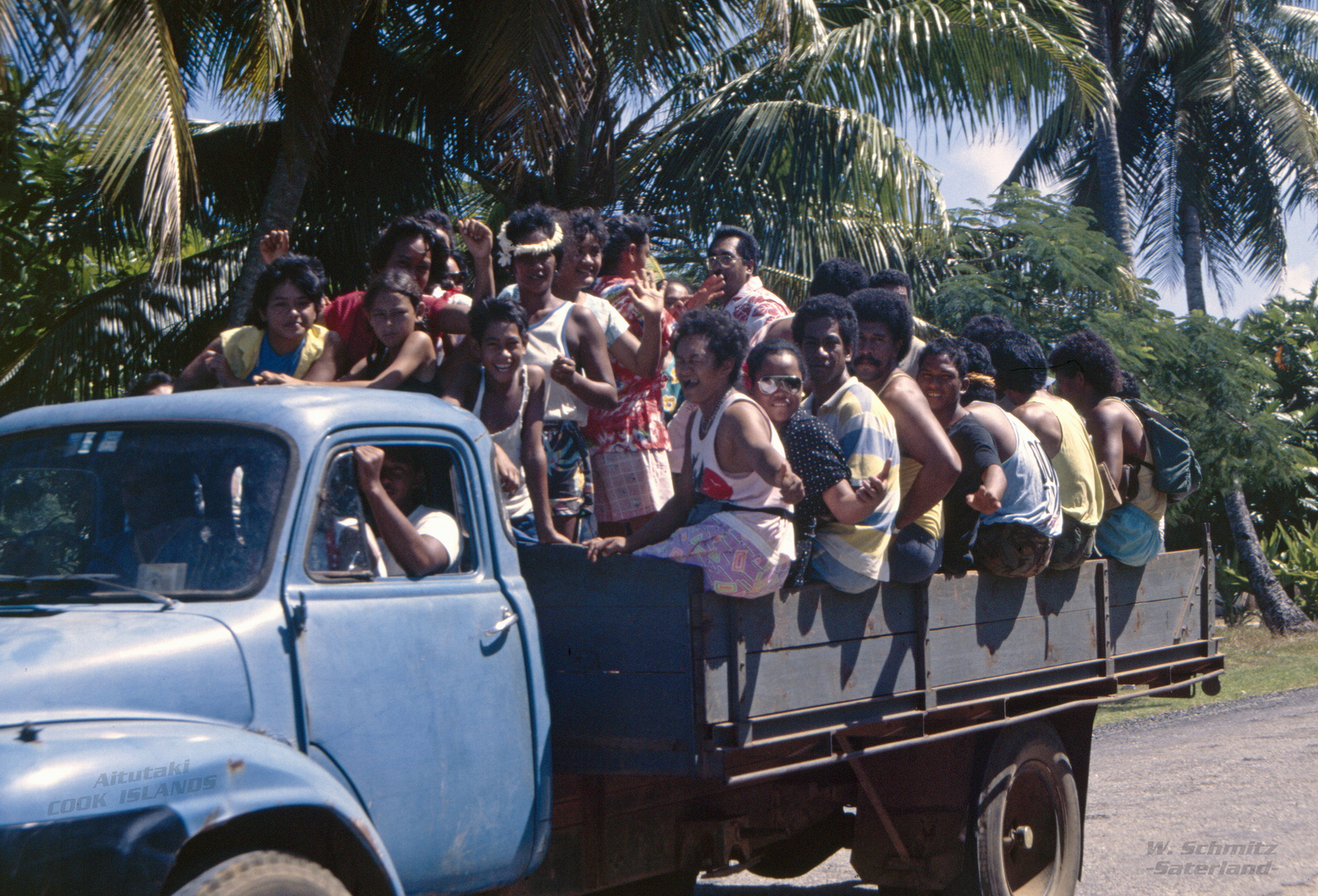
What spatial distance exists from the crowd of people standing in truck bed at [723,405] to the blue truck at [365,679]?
0.84ft

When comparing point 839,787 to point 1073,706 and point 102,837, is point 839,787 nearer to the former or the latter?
point 1073,706

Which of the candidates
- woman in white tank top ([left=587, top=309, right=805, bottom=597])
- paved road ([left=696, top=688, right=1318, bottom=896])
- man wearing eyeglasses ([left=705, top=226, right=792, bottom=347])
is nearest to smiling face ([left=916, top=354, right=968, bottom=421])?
man wearing eyeglasses ([left=705, top=226, right=792, bottom=347])

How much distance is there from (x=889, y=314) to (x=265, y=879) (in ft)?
11.0

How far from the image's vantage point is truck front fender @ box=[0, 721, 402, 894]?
8.34 ft

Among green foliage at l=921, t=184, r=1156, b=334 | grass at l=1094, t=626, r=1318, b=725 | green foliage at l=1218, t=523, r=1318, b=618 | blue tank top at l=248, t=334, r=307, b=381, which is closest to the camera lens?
blue tank top at l=248, t=334, r=307, b=381

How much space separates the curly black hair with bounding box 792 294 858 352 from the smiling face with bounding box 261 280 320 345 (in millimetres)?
1860

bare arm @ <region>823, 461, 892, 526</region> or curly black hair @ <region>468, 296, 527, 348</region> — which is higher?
curly black hair @ <region>468, 296, 527, 348</region>

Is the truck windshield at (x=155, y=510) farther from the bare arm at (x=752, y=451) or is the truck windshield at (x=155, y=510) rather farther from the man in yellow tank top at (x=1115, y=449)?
the man in yellow tank top at (x=1115, y=449)

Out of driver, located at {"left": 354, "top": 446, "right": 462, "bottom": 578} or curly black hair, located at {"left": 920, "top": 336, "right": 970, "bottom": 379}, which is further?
curly black hair, located at {"left": 920, "top": 336, "right": 970, "bottom": 379}

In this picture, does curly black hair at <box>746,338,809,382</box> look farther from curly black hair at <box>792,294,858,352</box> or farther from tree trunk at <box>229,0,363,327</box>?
tree trunk at <box>229,0,363,327</box>

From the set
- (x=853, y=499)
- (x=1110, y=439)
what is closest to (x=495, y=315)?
(x=853, y=499)

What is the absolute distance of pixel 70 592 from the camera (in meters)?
3.18

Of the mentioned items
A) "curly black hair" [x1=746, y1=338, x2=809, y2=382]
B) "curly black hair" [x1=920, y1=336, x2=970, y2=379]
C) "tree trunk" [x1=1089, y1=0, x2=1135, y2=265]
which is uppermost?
"tree trunk" [x1=1089, y1=0, x2=1135, y2=265]

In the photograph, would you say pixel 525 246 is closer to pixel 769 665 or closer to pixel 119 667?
pixel 769 665
